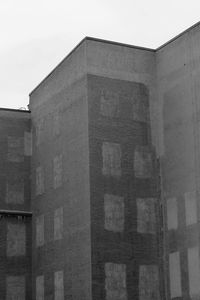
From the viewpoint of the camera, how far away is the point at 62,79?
3816cm

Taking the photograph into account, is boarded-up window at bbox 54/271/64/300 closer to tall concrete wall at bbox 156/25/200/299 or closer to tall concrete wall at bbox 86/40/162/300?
tall concrete wall at bbox 86/40/162/300

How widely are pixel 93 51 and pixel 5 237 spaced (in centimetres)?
1206

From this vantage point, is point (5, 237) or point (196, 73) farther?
point (5, 237)

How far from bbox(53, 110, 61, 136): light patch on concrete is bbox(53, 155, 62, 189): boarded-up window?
147cm

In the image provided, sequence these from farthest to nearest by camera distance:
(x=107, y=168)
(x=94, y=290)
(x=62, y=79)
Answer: (x=62, y=79) < (x=107, y=168) < (x=94, y=290)

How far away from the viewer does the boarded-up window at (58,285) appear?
34.8 meters

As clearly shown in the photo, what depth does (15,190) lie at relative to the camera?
40.3 metres

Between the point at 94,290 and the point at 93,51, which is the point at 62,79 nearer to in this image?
the point at 93,51

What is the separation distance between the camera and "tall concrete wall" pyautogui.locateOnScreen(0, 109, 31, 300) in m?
Result: 38.5

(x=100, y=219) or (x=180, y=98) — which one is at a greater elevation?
(x=180, y=98)

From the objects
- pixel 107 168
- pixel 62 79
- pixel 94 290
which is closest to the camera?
pixel 94 290

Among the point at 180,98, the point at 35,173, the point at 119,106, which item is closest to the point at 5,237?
the point at 35,173

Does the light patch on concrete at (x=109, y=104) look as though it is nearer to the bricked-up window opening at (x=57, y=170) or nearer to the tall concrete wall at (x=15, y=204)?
the bricked-up window opening at (x=57, y=170)

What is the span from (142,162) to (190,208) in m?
4.10
